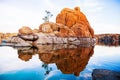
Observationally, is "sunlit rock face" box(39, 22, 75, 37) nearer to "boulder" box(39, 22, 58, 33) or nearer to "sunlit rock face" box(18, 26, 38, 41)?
"boulder" box(39, 22, 58, 33)

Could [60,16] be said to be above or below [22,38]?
above

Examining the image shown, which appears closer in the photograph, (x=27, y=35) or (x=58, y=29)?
(x=27, y=35)

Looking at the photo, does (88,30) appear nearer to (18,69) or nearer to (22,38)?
(22,38)

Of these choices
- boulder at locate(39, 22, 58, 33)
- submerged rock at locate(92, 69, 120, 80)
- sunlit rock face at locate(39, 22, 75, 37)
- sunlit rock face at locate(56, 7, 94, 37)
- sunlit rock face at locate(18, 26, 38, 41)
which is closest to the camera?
submerged rock at locate(92, 69, 120, 80)

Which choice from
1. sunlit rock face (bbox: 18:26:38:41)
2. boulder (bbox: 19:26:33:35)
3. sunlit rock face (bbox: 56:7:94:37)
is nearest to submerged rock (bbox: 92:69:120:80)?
boulder (bbox: 19:26:33:35)

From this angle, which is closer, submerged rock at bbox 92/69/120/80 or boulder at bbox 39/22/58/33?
submerged rock at bbox 92/69/120/80

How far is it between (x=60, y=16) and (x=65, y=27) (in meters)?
1.36

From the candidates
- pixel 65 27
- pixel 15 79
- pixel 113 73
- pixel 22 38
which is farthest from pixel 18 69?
pixel 65 27

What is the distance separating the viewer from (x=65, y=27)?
17.4 meters

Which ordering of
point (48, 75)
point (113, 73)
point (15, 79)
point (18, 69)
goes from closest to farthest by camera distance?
point (113, 73), point (15, 79), point (48, 75), point (18, 69)

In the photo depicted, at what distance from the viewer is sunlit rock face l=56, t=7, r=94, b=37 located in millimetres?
17623

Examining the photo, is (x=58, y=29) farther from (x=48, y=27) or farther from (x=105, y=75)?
(x=105, y=75)

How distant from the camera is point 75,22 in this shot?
18.3m

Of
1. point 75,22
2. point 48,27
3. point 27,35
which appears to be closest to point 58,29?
point 48,27
